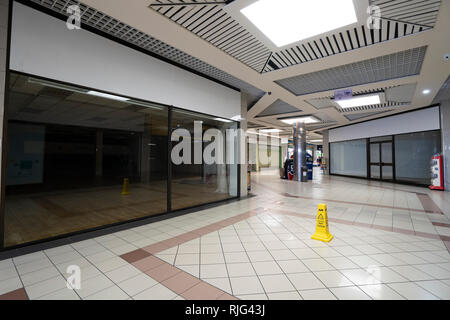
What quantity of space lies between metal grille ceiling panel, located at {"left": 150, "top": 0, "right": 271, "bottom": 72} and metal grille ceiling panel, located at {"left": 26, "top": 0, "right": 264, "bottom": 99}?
0.98 m

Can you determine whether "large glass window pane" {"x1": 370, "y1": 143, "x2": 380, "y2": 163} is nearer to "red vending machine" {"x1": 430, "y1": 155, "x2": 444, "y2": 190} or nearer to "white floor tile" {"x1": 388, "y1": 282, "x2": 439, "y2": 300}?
"red vending machine" {"x1": 430, "y1": 155, "x2": 444, "y2": 190}

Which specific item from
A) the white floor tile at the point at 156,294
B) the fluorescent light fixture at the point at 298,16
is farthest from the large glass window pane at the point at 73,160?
the fluorescent light fixture at the point at 298,16

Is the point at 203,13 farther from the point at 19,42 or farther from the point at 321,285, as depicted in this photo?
the point at 321,285

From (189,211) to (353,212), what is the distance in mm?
3922

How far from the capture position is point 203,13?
263cm

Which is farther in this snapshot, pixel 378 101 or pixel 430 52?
pixel 378 101

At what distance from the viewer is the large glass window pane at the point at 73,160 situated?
4102 millimetres

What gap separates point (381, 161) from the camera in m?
10.8

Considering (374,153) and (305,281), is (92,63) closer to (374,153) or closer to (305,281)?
(305,281)

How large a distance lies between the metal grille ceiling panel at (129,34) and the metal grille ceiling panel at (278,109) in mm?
3012

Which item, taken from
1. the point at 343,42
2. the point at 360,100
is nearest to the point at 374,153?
the point at 360,100

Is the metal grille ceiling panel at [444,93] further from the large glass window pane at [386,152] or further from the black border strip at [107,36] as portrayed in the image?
the black border strip at [107,36]
